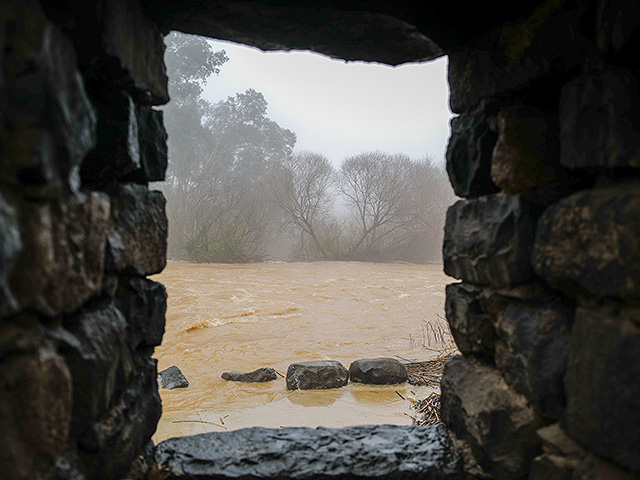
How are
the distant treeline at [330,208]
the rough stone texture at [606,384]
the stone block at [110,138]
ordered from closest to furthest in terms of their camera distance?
the rough stone texture at [606,384] < the stone block at [110,138] < the distant treeline at [330,208]

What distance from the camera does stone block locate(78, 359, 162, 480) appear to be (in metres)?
1.01

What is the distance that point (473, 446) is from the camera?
136 cm

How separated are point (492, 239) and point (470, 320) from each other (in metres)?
0.29

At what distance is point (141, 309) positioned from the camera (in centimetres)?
132

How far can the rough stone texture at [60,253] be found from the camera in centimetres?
74

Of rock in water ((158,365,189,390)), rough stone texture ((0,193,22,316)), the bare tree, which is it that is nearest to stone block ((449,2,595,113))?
rough stone texture ((0,193,22,316))

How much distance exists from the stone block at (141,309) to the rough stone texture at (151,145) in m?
0.31

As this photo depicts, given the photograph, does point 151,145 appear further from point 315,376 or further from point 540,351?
point 315,376

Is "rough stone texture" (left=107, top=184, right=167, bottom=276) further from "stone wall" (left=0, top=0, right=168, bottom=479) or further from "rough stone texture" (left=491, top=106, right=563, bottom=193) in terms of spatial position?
"rough stone texture" (left=491, top=106, right=563, bottom=193)

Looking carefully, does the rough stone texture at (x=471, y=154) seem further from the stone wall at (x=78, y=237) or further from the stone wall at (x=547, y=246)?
the stone wall at (x=78, y=237)

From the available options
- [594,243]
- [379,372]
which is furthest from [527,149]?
[379,372]

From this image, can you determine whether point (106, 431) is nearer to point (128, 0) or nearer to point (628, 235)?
point (128, 0)

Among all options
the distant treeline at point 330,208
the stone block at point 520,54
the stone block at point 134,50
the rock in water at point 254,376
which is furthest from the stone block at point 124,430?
the distant treeline at point 330,208

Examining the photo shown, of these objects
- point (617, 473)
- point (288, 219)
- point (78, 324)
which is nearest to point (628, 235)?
point (617, 473)
